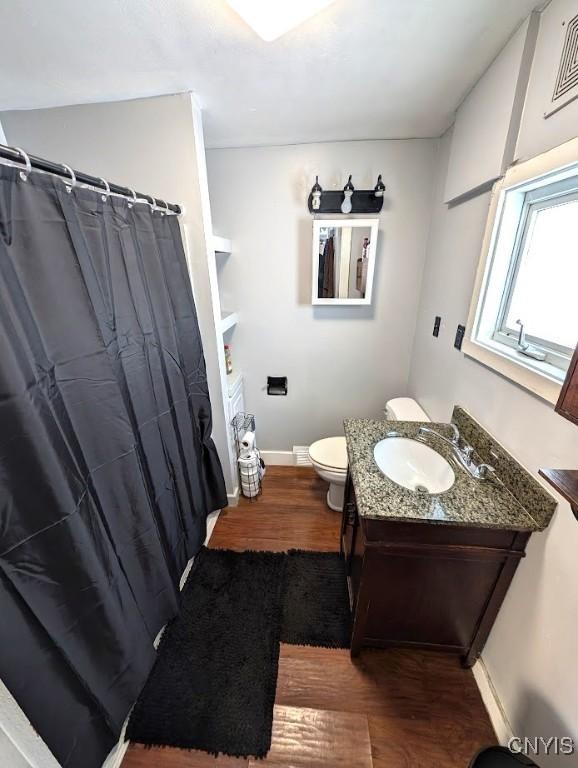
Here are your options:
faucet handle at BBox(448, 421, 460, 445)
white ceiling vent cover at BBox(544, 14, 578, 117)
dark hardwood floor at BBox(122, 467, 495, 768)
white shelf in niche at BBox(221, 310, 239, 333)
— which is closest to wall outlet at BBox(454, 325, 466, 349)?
faucet handle at BBox(448, 421, 460, 445)

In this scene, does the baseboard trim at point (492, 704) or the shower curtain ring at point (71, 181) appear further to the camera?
the baseboard trim at point (492, 704)

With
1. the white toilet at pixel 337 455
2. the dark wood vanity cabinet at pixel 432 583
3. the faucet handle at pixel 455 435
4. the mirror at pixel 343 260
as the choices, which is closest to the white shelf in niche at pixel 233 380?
the white toilet at pixel 337 455

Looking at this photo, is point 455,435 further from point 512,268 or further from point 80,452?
point 80,452

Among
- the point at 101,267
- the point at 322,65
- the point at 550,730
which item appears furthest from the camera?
the point at 322,65

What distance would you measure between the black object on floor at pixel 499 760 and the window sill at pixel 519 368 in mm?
924

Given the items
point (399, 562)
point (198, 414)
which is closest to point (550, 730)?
point (399, 562)

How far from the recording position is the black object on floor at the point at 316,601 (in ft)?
4.21

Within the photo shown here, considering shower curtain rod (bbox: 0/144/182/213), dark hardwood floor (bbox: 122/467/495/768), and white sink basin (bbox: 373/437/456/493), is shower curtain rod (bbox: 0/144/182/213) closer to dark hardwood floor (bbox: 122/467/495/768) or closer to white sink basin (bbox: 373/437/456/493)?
white sink basin (bbox: 373/437/456/493)

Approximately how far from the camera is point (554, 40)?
2.69 feet

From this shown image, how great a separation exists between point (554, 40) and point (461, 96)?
1.64 feet

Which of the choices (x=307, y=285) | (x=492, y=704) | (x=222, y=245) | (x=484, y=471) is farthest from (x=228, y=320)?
(x=492, y=704)

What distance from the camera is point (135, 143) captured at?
1.29m

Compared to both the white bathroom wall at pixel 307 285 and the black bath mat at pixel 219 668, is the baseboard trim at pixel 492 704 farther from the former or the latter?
the white bathroom wall at pixel 307 285

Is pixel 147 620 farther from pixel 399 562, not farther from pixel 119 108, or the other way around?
pixel 119 108
